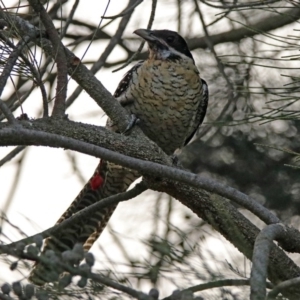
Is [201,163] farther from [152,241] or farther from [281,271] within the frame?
[152,241]

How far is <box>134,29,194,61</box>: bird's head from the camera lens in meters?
5.35

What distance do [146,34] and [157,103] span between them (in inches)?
17.7

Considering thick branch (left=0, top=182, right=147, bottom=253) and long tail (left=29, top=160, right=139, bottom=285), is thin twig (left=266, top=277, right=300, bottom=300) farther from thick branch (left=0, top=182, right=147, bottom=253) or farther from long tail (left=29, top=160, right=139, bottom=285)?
long tail (left=29, top=160, right=139, bottom=285)

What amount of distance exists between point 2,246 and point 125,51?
4.37 m

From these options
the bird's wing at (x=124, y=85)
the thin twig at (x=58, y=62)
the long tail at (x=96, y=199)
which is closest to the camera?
the thin twig at (x=58, y=62)

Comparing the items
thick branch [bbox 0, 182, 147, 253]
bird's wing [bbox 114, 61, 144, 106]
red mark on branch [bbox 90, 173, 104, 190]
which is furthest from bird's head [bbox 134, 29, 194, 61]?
thick branch [bbox 0, 182, 147, 253]

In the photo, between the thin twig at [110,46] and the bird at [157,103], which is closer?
the thin twig at [110,46]

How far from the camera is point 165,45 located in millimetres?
5383

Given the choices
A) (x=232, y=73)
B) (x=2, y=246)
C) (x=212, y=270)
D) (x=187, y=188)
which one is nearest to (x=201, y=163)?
(x=232, y=73)

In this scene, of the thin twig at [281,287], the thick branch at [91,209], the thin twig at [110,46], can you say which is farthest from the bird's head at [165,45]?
the thin twig at [281,287]

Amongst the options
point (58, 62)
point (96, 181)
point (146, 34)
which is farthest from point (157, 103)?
point (58, 62)

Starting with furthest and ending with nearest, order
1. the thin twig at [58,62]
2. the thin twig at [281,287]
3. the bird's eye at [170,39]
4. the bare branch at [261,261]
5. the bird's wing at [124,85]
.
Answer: the bird's eye at [170,39], the bird's wing at [124,85], the thin twig at [58,62], the thin twig at [281,287], the bare branch at [261,261]

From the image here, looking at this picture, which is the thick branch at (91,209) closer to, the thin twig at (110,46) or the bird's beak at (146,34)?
the thin twig at (110,46)

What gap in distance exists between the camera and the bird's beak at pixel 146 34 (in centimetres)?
518
